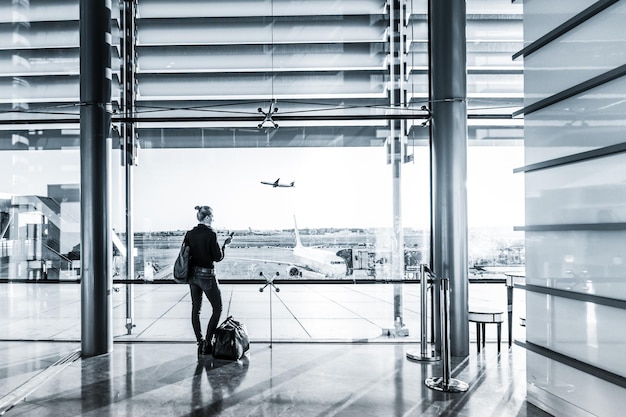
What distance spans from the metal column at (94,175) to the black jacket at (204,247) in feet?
→ 3.70

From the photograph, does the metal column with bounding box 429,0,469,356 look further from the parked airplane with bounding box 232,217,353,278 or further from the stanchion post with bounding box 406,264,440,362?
the parked airplane with bounding box 232,217,353,278

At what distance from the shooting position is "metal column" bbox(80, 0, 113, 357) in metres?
5.39

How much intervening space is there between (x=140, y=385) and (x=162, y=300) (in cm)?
224

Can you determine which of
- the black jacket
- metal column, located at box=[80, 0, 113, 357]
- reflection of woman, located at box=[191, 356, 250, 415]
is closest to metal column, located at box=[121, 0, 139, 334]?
metal column, located at box=[80, 0, 113, 357]

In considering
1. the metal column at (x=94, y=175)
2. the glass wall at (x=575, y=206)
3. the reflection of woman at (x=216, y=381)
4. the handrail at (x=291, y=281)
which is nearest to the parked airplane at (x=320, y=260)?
the handrail at (x=291, y=281)

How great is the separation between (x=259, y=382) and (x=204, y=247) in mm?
1711

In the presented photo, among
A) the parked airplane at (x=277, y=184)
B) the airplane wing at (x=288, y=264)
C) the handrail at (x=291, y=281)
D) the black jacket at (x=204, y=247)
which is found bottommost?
the handrail at (x=291, y=281)

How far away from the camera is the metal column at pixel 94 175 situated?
539 centimetres

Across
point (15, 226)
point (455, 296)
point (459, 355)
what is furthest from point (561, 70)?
point (15, 226)

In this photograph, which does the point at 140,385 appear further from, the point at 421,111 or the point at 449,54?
the point at 449,54

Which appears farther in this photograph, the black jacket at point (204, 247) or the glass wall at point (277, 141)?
the glass wall at point (277, 141)

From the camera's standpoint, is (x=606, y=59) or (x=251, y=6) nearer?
(x=606, y=59)

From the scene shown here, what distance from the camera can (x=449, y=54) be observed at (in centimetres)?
551

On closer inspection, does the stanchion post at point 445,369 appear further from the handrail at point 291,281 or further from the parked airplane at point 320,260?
the parked airplane at point 320,260
